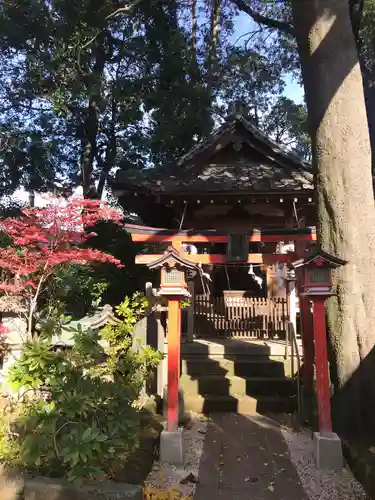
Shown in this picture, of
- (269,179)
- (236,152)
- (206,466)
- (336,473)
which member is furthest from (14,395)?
(236,152)

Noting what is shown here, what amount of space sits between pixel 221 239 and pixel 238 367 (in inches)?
114

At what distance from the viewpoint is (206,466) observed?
15.6 feet

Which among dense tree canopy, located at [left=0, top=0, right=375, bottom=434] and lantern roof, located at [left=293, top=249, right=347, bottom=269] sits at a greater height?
dense tree canopy, located at [left=0, top=0, right=375, bottom=434]

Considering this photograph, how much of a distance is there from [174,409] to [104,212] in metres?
4.15

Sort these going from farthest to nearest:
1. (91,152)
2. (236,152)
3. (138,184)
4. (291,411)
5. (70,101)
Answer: (91,152), (70,101), (236,152), (138,184), (291,411)

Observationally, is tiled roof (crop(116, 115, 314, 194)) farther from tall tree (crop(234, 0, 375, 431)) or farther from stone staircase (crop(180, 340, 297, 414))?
stone staircase (crop(180, 340, 297, 414))

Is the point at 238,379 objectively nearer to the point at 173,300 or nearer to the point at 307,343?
the point at 307,343

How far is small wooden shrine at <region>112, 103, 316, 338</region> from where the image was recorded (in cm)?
629

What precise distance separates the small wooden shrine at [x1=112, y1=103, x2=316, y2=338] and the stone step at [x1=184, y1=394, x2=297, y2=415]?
245 cm

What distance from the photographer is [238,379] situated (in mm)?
7176

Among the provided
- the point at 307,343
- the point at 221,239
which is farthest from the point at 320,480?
the point at 221,239

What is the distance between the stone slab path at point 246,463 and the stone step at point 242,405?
22 centimetres

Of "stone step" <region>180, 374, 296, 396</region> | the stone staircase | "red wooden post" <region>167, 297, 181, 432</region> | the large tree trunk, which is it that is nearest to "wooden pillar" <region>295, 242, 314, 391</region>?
the stone staircase

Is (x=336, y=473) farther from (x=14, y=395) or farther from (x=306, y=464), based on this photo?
(x=14, y=395)
